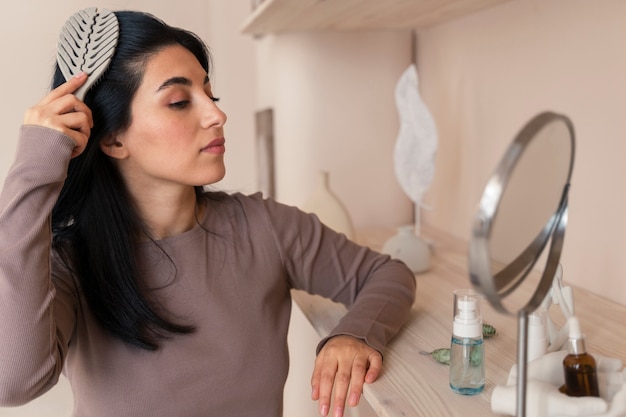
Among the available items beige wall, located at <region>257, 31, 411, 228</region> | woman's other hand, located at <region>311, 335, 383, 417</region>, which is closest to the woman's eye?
woman's other hand, located at <region>311, 335, 383, 417</region>

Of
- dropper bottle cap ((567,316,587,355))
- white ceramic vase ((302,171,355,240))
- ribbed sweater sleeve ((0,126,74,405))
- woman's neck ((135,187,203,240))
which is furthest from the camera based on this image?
white ceramic vase ((302,171,355,240))

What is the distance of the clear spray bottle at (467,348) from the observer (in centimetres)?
84

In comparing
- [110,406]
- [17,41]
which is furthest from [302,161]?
[110,406]

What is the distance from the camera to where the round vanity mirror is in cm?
53

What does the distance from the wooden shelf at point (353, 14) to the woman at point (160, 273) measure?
0.41 metres

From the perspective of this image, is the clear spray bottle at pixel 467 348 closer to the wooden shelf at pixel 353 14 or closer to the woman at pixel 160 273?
the woman at pixel 160 273

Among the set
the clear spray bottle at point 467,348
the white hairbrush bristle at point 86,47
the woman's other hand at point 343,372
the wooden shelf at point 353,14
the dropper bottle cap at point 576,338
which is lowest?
the woman's other hand at point 343,372

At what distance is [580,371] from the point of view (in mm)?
713

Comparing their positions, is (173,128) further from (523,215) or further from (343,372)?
(523,215)

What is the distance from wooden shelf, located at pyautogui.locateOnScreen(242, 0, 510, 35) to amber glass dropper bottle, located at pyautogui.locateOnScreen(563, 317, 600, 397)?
0.90m

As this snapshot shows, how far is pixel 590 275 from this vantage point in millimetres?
1271

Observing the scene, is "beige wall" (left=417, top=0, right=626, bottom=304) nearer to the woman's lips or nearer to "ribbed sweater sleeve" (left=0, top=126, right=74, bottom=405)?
the woman's lips

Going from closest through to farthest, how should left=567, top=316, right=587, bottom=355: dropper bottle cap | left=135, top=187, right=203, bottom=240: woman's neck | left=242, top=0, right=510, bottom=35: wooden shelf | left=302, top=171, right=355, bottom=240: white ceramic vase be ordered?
left=567, top=316, right=587, bottom=355: dropper bottle cap, left=135, top=187, right=203, bottom=240: woman's neck, left=242, top=0, right=510, bottom=35: wooden shelf, left=302, top=171, right=355, bottom=240: white ceramic vase

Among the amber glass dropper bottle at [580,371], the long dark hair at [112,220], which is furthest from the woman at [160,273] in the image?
the amber glass dropper bottle at [580,371]
